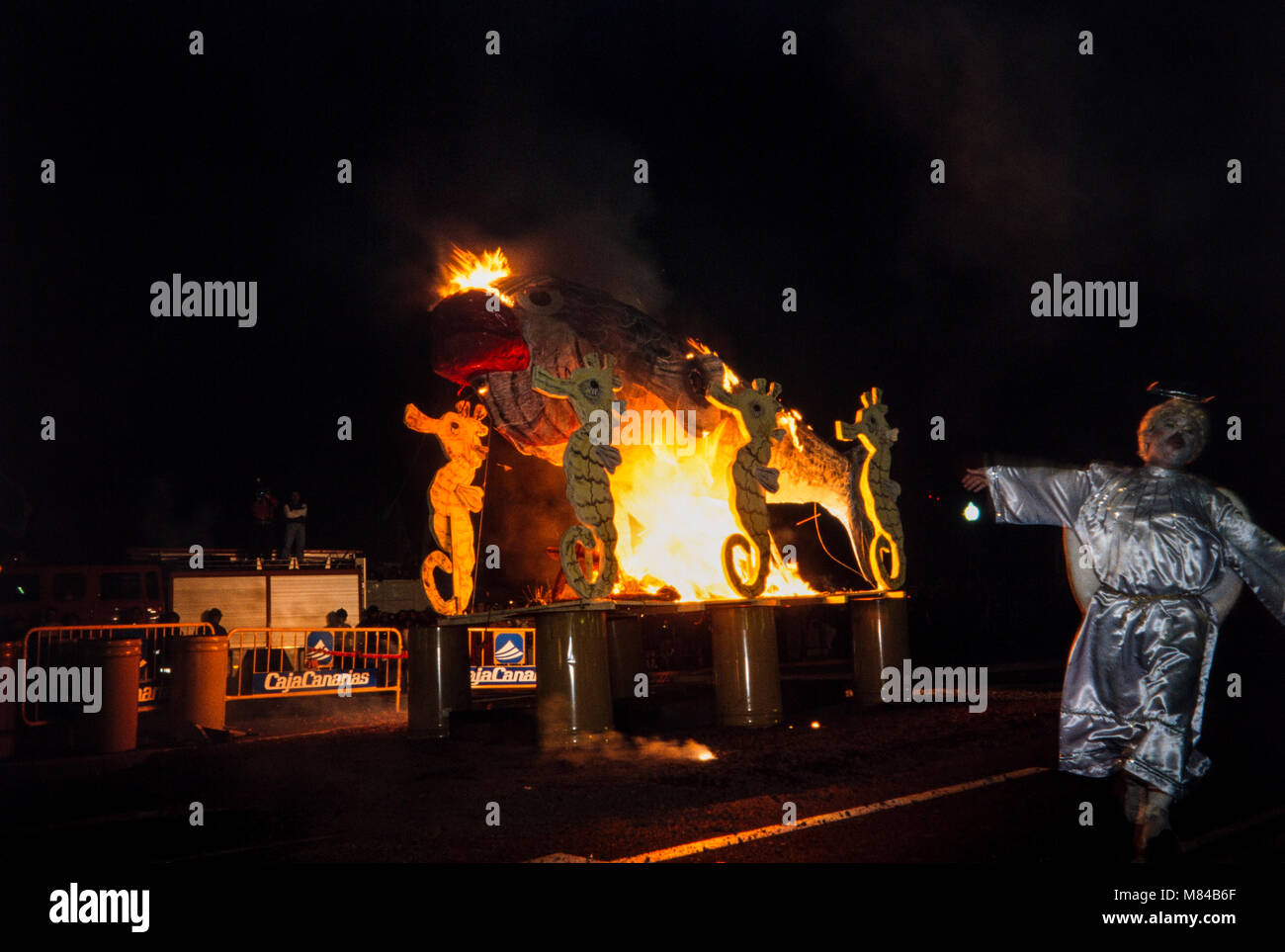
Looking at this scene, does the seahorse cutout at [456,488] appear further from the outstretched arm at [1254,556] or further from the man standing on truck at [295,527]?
the man standing on truck at [295,527]

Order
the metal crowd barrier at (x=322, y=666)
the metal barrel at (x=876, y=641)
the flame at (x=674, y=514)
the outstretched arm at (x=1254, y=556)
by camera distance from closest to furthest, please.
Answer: the outstretched arm at (x=1254, y=556) < the metal barrel at (x=876, y=641) < the flame at (x=674, y=514) < the metal crowd barrier at (x=322, y=666)

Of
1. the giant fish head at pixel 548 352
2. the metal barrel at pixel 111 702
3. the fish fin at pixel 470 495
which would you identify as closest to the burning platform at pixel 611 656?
the fish fin at pixel 470 495

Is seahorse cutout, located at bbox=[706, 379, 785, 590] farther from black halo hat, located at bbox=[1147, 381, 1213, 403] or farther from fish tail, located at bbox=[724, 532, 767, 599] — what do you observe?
black halo hat, located at bbox=[1147, 381, 1213, 403]

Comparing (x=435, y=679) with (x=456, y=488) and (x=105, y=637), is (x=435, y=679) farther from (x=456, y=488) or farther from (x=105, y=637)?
(x=105, y=637)

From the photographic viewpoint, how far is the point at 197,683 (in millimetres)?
11391

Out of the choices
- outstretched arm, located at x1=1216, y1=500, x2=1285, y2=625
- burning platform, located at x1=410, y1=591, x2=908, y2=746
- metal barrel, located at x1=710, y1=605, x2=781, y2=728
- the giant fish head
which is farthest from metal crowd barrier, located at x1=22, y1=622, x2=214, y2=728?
outstretched arm, located at x1=1216, y1=500, x2=1285, y2=625

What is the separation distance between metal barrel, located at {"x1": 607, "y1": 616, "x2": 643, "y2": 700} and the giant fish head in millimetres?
2828

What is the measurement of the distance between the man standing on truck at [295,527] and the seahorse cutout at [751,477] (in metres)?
13.6

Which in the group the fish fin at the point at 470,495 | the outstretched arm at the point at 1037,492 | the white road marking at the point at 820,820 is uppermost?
the fish fin at the point at 470,495

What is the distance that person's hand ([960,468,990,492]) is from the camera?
5.88m

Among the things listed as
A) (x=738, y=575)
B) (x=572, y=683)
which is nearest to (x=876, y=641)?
(x=738, y=575)

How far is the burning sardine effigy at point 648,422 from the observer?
1089 centimetres
